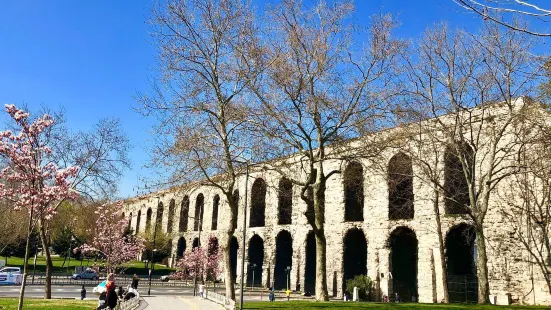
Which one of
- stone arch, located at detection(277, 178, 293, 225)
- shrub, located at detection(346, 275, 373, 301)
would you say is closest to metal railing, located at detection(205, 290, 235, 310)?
shrub, located at detection(346, 275, 373, 301)

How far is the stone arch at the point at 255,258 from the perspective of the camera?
1855 inches

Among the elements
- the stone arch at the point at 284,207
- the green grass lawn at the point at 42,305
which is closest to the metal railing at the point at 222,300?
the green grass lawn at the point at 42,305

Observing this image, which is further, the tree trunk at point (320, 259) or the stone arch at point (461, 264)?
the stone arch at point (461, 264)

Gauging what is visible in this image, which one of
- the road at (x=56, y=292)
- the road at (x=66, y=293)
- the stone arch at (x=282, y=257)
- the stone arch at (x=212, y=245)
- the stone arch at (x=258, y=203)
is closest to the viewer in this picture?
the road at (x=56, y=292)

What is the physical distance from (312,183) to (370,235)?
14.7 meters

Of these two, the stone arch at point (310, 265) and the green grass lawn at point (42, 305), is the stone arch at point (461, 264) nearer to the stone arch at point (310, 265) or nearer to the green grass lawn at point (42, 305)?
the stone arch at point (310, 265)

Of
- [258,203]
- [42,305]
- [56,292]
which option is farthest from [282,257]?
[42,305]

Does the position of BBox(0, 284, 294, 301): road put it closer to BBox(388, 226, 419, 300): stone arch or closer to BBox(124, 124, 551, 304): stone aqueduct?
BBox(124, 124, 551, 304): stone aqueduct

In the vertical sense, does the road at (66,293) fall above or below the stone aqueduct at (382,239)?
below

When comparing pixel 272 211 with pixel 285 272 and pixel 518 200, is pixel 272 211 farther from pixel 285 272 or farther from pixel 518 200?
pixel 518 200

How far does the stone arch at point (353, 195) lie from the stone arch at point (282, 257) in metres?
7.57

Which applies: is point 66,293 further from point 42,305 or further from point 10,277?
point 42,305

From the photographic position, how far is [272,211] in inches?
1718

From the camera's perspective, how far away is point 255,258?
48.5 meters
